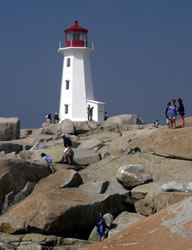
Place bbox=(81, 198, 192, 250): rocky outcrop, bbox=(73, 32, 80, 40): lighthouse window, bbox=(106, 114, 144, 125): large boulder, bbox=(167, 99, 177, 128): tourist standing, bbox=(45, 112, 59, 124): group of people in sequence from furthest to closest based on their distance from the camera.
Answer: bbox=(73, 32, 80, 40): lighthouse window → bbox=(45, 112, 59, 124): group of people → bbox=(106, 114, 144, 125): large boulder → bbox=(167, 99, 177, 128): tourist standing → bbox=(81, 198, 192, 250): rocky outcrop

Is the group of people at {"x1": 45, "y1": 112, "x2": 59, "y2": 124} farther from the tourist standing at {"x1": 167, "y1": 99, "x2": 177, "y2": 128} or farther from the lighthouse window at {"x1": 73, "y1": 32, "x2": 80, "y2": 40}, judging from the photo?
the tourist standing at {"x1": 167, "y1": 99, "x2": 177, "y2": 128}

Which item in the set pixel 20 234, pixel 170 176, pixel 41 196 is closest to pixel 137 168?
pixel 170 176

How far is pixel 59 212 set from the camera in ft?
42.9

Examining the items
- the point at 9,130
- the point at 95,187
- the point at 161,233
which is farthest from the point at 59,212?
the point at 9,130

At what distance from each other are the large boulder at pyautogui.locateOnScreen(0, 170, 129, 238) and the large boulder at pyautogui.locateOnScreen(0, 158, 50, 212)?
0.56m

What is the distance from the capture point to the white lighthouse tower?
3753 centimetres

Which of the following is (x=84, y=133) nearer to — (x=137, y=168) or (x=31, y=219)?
(x=137, y=168)

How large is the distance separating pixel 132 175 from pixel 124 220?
2.00 m

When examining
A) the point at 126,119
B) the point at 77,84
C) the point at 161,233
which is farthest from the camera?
the point at 77,84

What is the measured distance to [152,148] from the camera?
17.6 metres

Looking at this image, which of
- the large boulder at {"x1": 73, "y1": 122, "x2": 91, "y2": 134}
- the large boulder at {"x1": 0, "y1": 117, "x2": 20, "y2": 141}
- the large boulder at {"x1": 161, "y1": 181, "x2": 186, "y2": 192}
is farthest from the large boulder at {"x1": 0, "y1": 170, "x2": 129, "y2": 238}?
the large boulder at {"x1": 73, "y1": 122, "x2": 91, "y2": 134}

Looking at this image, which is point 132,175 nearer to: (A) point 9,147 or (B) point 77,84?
(A) point 9,147

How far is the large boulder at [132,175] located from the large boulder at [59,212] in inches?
35.5

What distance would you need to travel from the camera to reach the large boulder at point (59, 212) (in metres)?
13.0
